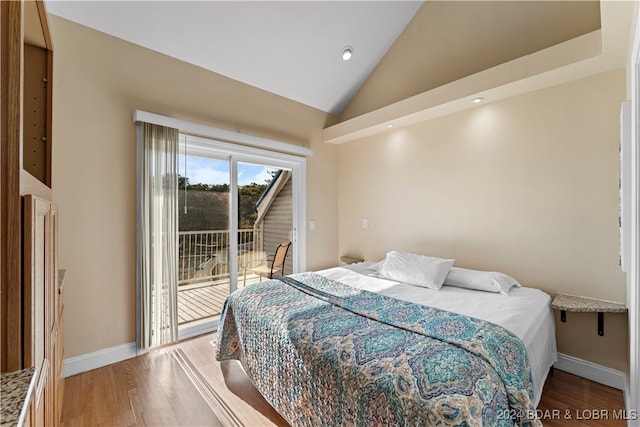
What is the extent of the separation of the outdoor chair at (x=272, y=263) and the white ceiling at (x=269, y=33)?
2027 mm

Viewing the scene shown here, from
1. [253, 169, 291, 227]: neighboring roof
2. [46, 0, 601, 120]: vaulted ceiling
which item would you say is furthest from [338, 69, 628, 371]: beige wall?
[253, 169, 291, 227]: neighboring roof

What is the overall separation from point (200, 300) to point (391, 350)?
8.21 feet

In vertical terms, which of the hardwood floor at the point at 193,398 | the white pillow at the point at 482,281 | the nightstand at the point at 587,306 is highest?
the white pillow at the point at 482,281

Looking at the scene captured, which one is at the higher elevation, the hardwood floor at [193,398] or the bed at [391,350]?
the bed at [391,350]

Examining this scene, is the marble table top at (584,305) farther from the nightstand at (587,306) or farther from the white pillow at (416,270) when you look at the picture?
the white pillow at (416,270)

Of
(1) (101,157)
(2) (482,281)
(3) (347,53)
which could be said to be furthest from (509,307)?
(1) (101,157)

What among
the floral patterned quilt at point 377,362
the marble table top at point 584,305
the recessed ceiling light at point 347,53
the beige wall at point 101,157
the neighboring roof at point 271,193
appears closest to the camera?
the floral patterned quilt at point 377,362

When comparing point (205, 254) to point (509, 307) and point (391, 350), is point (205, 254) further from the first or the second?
point (509, 307)

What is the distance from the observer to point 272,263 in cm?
375

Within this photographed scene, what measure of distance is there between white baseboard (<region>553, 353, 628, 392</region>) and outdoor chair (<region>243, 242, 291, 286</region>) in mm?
2940

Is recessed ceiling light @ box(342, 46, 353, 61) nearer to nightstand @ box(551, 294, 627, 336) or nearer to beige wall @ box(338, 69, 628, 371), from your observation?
beige wall @ box(338, 69, 628, 371)

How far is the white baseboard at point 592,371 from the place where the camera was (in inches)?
83.0

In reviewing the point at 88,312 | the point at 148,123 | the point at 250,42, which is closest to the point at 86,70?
the point at 148,123

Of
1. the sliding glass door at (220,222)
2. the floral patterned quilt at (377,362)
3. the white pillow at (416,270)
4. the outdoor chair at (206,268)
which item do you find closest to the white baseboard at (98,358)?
the sliding glass door at (220,222)
